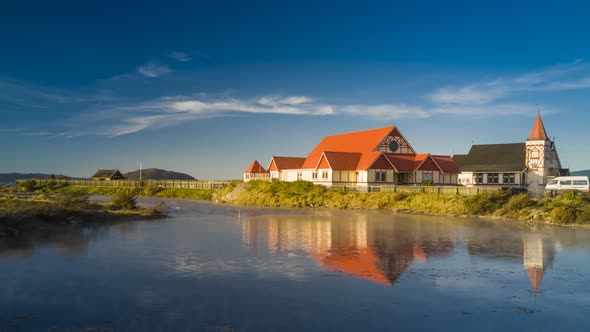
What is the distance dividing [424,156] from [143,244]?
143 ft

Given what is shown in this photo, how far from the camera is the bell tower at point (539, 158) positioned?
202ft

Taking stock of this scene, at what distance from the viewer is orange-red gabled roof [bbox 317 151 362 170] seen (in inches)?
2135

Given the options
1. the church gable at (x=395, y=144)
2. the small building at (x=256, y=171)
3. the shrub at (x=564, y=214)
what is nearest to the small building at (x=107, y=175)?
the small building at (x=256, y=171)

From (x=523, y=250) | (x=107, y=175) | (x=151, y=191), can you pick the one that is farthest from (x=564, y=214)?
(x=107, y=175)

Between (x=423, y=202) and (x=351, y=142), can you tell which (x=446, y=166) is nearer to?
(x=351, y=142)

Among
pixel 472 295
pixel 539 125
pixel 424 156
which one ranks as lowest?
pixel 472 295

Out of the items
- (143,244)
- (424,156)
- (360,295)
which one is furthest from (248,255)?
(424,156)

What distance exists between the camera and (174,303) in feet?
35.4

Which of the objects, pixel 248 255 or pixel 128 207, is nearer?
pixel 248 255

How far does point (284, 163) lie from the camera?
67.1 metres

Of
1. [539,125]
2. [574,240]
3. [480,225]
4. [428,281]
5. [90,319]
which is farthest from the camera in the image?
[539,125]

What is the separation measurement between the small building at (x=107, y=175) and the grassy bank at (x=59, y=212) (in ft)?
213

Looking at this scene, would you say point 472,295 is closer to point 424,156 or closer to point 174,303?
point 174,303

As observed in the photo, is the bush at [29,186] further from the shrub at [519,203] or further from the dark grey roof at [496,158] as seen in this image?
the shrub at [519,203]
